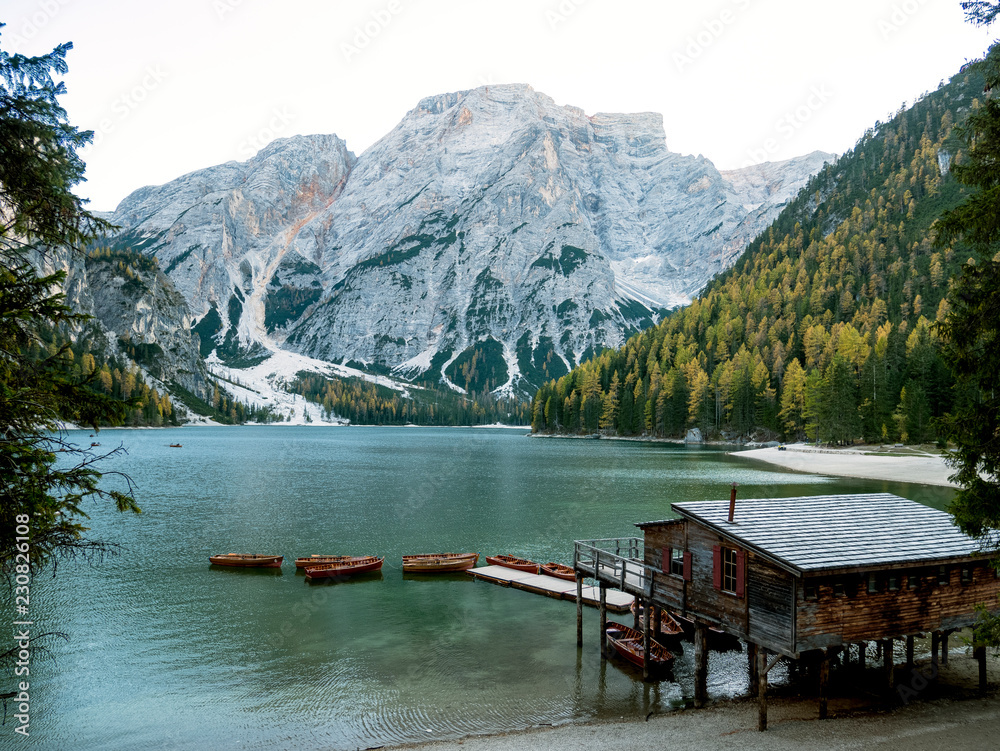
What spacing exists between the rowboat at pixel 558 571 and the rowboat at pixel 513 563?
756mm

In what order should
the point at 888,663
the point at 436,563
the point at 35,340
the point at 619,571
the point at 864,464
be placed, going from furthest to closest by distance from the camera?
the point at 864,464, the point at 436,563, the point at 619,571, the point at 888,663, the point at 35,340

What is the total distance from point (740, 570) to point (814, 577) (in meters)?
2.62

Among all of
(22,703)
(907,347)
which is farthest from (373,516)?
(907,347)

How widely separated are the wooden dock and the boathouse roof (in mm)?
11765

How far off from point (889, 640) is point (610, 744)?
1263 centimetres

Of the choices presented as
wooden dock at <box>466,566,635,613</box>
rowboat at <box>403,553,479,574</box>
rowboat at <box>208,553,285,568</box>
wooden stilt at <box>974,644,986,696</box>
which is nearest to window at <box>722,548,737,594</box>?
wooden stilt at <box>974,644,986,696</box>

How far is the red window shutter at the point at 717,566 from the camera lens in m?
23.7

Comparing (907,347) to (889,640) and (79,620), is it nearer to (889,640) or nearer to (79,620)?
(889,640)

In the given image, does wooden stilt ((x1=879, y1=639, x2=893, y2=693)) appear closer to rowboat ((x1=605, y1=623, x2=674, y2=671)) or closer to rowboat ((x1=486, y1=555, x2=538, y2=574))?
rowboat ((x1=605, y1=623, x2=674, y2=671))

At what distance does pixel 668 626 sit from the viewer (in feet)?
105

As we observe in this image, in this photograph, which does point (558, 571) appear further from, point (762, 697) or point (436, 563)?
point (762, 697)

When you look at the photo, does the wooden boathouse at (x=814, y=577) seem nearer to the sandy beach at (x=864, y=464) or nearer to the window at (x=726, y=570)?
the window at (x=726, y=570)

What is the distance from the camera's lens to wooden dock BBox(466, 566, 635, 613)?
3727cm
